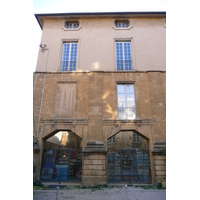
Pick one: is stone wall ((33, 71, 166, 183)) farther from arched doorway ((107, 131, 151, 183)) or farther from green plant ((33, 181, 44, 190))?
arched doorway ((107, 131, 151, 183))

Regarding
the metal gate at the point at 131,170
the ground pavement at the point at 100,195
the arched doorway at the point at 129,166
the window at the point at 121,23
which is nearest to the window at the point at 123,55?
the window at the point at 121,23

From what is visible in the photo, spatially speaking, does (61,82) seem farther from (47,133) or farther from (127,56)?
(127,56)

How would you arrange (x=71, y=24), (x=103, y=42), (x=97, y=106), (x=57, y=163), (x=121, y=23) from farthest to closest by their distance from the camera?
(x=71, y=24), (x=121, y=23), (x=103, y=42), (x=97, y=106), (x=57, y=163)

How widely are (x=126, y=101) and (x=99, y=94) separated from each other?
2007 mm

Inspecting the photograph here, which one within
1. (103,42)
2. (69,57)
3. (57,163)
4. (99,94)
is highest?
(103,42)

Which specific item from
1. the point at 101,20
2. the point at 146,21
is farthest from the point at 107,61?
the point at 146,21

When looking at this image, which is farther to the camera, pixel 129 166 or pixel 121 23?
pixel 121 23

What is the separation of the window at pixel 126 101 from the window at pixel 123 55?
5.78 feet

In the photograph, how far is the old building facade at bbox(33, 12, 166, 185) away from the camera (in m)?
10.3

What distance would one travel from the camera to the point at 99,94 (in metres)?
11.3

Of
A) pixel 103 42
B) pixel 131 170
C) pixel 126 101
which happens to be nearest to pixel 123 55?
pixel 103 42

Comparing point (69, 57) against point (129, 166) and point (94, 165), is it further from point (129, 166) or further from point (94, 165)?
point (129, 166)

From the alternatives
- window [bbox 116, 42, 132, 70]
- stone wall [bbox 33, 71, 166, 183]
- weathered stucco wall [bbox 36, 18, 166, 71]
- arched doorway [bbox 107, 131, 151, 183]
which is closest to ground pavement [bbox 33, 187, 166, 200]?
stone wall [bbox 33, 71, 166, 183]

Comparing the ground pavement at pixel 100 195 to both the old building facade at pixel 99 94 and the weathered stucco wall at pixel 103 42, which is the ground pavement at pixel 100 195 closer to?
the old building facade at pixel 99 94
